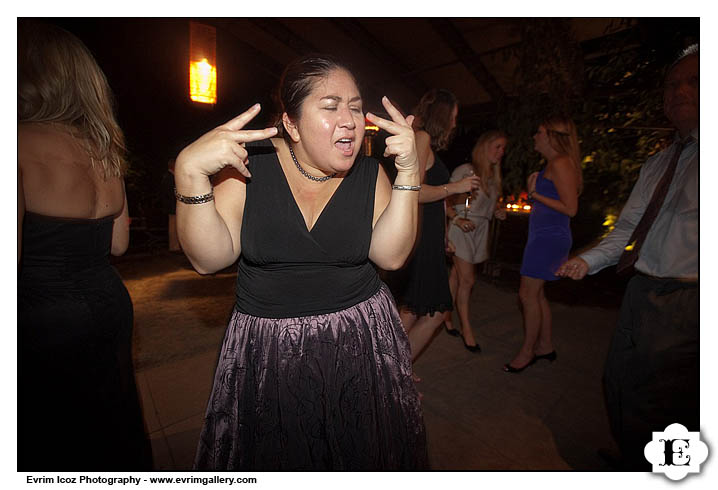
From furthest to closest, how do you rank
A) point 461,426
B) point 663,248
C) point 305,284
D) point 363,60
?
point 363,60
point 461,426
point 663,248
point 305,284

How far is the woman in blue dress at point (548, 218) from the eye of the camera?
2666mm

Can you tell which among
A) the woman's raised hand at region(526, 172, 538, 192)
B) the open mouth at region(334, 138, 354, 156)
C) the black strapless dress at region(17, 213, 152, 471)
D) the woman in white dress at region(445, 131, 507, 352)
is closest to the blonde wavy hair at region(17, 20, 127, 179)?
the black strapless dress at region(17, 213, 152, 471)

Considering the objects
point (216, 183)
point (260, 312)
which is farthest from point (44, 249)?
point (260, 312)

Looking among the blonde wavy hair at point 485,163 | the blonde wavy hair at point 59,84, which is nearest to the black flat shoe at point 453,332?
the blonde wavy hair at point 485,163

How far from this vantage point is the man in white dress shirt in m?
1.40

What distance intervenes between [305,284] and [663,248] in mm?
1406

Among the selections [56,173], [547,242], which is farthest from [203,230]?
[547,242]

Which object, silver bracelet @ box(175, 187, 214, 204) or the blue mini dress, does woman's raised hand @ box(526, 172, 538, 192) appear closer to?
the blue mini dress

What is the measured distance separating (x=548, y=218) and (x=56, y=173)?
9.47ft

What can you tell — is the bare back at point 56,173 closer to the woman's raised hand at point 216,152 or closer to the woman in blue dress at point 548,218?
the woman's raised hand at point 216,152

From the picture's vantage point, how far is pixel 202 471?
139 centimetres

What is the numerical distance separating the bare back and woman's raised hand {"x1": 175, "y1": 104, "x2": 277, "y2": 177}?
17.5 inches
